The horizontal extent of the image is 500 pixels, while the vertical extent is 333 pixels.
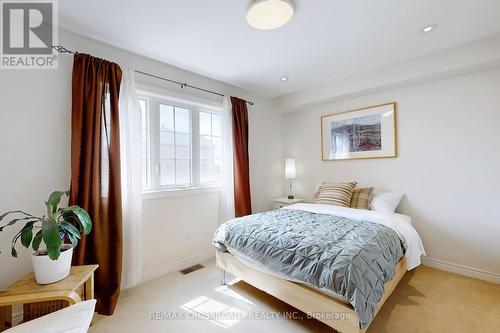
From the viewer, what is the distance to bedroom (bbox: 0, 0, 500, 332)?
1.77 meters

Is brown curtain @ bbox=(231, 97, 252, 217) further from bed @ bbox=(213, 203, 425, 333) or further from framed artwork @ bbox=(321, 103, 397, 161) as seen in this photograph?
framed artwork @ bbox=(321, 103, 397, 161)

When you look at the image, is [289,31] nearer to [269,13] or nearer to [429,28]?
[269,13]

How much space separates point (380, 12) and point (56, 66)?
285cm

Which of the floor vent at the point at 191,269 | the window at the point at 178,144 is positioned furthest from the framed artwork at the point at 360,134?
the floor vent at the point at 191,269

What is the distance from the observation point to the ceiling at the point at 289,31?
5.80ft

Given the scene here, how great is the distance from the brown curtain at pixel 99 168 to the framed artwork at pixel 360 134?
119 inches

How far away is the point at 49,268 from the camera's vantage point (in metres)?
1.49

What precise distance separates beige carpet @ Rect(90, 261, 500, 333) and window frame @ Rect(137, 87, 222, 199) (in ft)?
3.46

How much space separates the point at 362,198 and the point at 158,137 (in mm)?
2759

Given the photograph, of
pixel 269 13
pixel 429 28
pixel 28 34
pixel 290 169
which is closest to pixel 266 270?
pixel 269 13

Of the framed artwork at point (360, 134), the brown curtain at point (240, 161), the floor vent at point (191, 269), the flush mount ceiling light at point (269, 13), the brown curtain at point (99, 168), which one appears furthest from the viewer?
the brown curtain at point (240, 161)

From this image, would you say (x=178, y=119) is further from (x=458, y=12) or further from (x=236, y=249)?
(x=458, y=12)

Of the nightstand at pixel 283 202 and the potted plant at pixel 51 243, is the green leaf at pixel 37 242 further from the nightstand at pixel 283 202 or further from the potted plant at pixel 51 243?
the nightstand at pixel 283 202

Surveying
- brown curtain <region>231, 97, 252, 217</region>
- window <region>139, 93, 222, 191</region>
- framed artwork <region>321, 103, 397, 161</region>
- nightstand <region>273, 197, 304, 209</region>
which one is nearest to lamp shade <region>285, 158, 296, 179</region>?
nightstand <region>273, 197, 304, 209</region>
